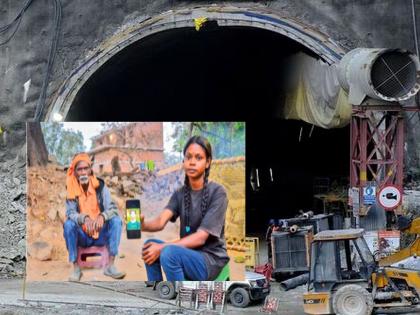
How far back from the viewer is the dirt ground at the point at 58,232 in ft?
44.4

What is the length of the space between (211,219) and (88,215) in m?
2.15

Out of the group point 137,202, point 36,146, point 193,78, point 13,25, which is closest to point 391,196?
point 137,202

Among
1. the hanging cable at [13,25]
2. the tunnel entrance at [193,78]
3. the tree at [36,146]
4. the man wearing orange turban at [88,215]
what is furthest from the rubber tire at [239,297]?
the hanging cable at [13,25]

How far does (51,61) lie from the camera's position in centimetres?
2261

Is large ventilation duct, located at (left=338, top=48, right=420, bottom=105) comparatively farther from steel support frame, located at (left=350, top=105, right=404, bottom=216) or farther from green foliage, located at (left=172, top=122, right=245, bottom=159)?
green foliage, located at (left=172, top=122, right=245, bottom=159)

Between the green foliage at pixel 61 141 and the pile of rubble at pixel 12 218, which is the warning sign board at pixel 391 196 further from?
the pile of rubble at pixel 12 218

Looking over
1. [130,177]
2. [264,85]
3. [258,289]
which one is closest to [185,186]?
[130,177]

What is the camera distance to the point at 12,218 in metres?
22.2

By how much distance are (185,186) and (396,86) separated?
687 cm

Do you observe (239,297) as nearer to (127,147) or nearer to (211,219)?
(211,219)

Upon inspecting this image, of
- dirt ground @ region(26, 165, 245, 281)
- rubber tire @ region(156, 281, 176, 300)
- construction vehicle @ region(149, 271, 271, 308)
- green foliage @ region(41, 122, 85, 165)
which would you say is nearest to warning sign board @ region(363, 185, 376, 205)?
construction vehicle @ region(149, 271, 271, 308)

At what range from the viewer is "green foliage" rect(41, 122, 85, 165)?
13625 mm

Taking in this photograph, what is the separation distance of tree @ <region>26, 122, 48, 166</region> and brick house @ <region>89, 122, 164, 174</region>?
2.82ft

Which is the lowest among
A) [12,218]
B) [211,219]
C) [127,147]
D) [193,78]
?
[211,219]
